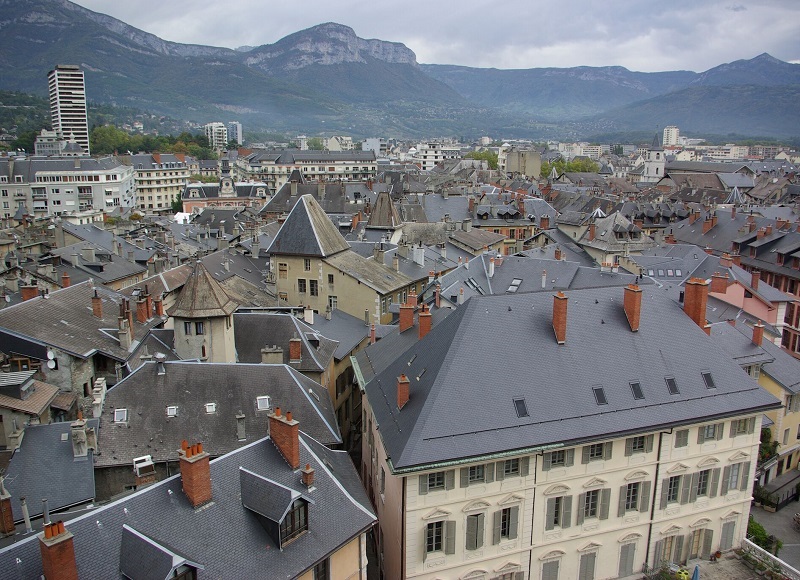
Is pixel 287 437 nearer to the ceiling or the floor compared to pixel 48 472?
nearer to the ceiling

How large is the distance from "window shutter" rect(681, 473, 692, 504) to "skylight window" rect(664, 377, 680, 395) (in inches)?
164

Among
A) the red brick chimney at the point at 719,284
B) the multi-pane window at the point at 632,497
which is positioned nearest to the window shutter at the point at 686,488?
the multi-pane window at the point at 632,497

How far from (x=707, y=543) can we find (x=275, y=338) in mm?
27901

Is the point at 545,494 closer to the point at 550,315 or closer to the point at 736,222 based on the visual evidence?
the point at 550,315

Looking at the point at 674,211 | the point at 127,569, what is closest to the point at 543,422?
the point at 127,569

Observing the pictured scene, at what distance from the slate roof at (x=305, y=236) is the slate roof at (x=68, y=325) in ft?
48.3

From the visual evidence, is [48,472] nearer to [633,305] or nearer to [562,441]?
[562,441]

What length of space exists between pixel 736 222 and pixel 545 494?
71786 millimetres

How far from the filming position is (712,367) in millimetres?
32625

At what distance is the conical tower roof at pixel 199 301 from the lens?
3906cm

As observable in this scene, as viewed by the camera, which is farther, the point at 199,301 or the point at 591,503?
the point at 199,301

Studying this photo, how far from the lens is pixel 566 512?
96.8 ft

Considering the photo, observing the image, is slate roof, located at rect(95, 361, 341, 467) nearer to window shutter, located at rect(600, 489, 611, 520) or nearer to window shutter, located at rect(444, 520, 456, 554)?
window shutter, located at rect(444, 520, 456, 554)

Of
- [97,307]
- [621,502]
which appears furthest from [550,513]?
[97,307]
